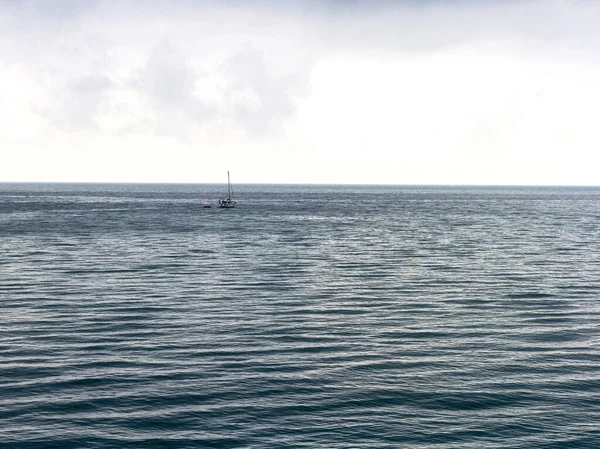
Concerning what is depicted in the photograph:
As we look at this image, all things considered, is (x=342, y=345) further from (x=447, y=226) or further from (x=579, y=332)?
(x=447, y=226)

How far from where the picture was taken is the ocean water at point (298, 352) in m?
27.0

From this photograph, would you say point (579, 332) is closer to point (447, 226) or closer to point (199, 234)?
point (199, 234)

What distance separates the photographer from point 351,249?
91750 mm

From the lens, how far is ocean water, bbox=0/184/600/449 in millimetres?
26969

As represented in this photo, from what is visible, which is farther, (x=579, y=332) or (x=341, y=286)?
(x=341, y=286)

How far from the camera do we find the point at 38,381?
31969 mm

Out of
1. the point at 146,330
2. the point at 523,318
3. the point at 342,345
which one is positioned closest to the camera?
the point at 342,345

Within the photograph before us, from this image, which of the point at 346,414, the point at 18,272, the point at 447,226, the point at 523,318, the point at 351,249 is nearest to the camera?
the point at 346,414

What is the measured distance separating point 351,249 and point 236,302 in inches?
1639

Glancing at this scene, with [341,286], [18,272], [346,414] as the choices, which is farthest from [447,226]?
[346,414]

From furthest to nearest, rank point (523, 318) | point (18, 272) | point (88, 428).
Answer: point (18, 272) → point (523, 318) → point (88, 428)

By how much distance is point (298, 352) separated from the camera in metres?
37.5

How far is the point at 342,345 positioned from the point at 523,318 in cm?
1448

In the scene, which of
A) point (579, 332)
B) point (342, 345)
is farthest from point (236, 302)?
point (579, 332)
